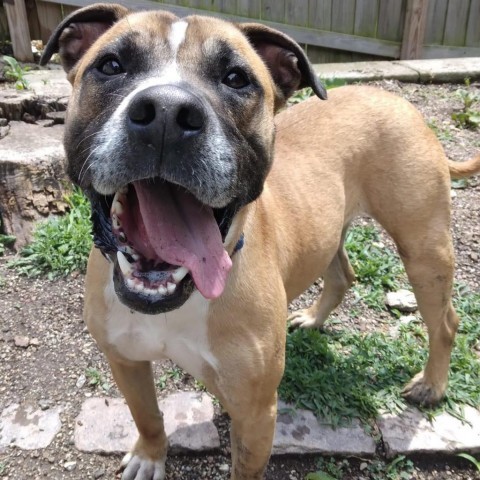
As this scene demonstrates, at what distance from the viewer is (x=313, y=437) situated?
122 inches

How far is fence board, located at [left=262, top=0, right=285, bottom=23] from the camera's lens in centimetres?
740

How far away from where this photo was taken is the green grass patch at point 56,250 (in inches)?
160

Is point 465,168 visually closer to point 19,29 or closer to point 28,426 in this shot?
point 28,426

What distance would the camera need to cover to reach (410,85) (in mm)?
6641

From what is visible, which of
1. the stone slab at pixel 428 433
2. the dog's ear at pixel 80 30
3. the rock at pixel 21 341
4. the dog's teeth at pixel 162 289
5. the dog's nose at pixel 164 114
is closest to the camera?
the dog's nose at pixel 164 114

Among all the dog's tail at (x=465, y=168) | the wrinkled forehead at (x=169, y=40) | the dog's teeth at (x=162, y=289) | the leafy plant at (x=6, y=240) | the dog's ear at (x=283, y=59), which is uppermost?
the wrinkled forehead at (x=169, y=40)

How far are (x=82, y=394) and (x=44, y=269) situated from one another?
1151 mm

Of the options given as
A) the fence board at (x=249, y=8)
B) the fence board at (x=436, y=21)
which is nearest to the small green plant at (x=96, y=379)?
the fence board at (x=249, y=8)

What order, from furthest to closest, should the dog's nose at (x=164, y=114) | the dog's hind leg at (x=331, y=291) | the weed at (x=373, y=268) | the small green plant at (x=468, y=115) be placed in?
1. the small green plant at (x=468, y=115)
2. the weed at (x=373, y=268)
3. the dog's hind leg at (x=331, y=291)
4. the dog's nose at (x=164, y=114)

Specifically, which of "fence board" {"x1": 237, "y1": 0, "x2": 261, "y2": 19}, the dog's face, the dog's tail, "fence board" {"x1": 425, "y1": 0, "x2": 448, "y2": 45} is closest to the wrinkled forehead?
the dog's face

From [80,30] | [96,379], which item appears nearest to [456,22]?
[80,30]

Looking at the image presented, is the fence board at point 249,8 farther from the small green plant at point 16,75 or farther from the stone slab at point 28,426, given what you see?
the stone slab at point 28,426

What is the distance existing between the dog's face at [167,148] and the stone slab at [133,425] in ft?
4.24

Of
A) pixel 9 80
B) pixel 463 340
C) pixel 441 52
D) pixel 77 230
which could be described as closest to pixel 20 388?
pixel 77 230
